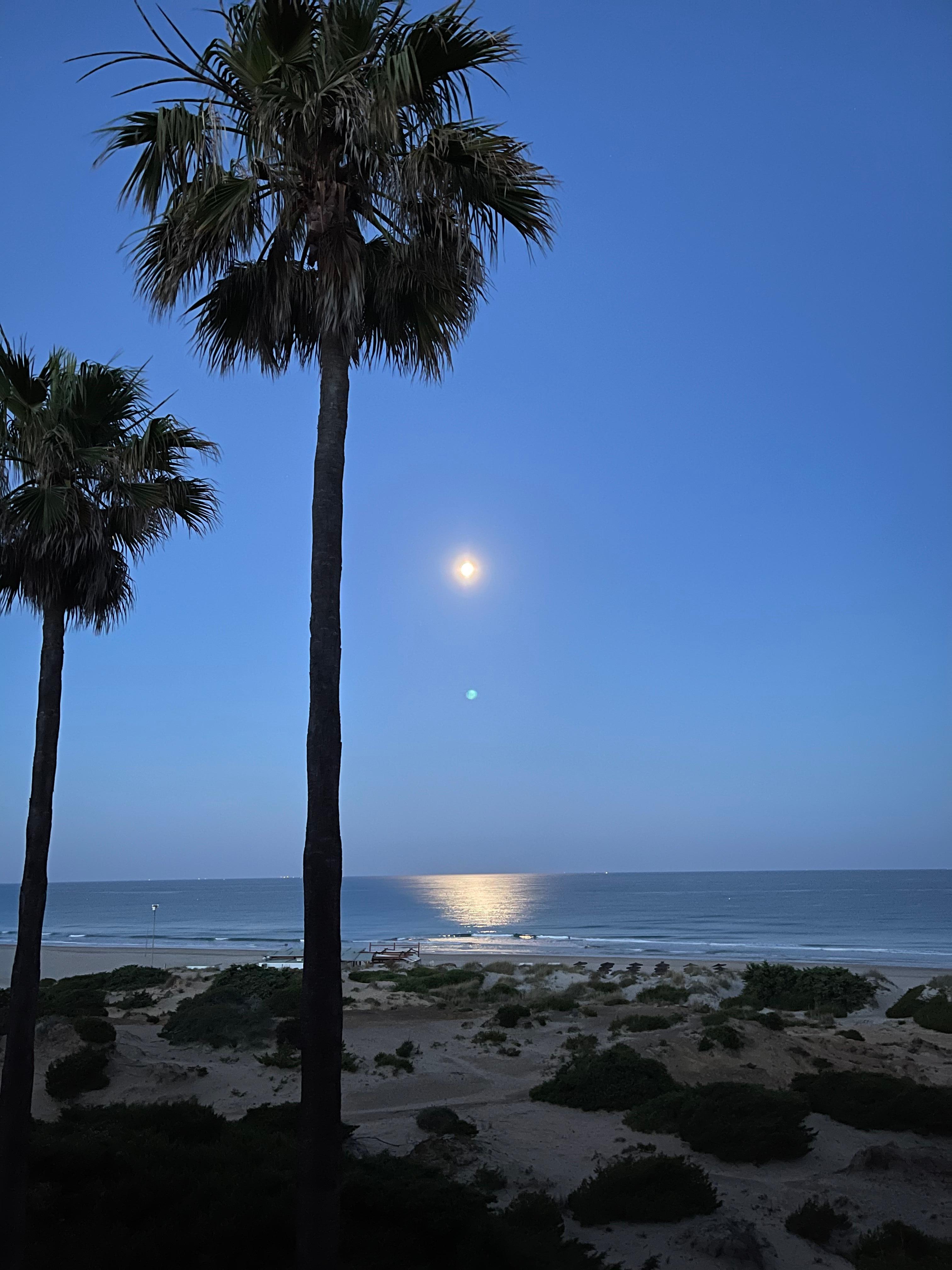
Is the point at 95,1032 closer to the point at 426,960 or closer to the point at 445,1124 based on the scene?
the point at 445,1124

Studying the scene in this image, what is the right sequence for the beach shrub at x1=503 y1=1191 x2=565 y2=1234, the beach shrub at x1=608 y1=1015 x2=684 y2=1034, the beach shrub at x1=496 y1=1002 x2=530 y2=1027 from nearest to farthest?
the beach shrub at x1=503 y1=1191 x2=565 y2=1234, the beach shrub at x1=608 y1=1015 x2=684 y2=1034, the beach shrub at x1=496 y1=1002 x2=530 y2=1027

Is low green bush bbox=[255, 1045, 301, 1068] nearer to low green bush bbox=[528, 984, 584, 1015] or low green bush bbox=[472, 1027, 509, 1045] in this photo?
low green bush bbox=[472, 1027, 509, 1045]

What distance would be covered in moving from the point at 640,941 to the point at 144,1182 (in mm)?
67726

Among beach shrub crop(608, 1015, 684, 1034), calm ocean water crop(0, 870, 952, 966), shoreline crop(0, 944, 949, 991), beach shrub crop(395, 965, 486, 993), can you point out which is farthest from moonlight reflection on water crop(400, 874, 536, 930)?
beach shrub crop(608, 1015, 684, 1034)

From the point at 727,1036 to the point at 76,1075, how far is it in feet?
44.2

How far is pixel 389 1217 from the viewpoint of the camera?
823 centimetres

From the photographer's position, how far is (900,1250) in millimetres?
8281

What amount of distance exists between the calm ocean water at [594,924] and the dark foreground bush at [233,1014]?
33.3 m

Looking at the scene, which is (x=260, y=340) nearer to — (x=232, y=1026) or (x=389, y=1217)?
(x=389, y=1217)

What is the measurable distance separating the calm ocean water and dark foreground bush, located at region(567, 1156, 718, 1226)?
4589 centimetres

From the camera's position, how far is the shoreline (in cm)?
4275

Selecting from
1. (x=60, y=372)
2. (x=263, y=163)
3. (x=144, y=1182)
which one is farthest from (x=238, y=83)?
(x=144, y=1182)

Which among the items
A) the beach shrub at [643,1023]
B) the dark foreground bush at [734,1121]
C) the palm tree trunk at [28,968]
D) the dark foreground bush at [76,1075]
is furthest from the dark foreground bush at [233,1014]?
the palm tree trunk at [28,968]

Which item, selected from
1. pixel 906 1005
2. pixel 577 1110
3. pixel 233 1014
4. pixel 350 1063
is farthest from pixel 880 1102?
pixel 906 1005
